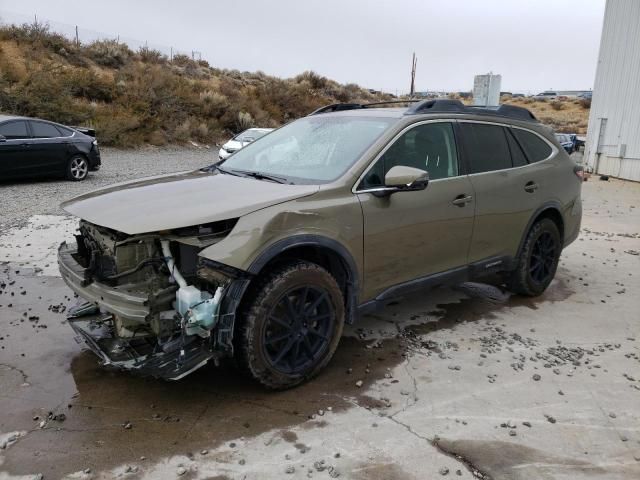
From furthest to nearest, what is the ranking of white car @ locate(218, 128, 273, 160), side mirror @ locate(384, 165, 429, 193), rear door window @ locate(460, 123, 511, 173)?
white car @ locate(218, 128, 273, 160) < rear door window @ locate(460, 123, 511, 173) < side mirror @ locate(384, 165, 429, 193)

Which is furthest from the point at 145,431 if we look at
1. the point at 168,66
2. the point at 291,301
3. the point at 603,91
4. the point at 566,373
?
the point at 168,66

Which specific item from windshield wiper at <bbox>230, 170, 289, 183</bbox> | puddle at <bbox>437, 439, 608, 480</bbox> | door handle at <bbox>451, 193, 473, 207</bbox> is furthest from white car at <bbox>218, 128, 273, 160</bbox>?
puddle at <bbox>437, 439, 608, 480</bbox>

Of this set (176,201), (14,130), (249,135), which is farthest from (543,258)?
(249,135)

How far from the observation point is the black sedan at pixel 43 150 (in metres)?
11.5

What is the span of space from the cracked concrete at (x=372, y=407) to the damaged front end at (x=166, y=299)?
38cm

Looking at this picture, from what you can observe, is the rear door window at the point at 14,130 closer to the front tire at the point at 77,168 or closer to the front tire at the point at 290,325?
the front tire at the point at 77,168

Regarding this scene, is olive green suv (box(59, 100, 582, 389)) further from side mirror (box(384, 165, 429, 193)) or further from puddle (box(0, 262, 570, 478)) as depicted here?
puddle (box(0, 262, 570, 478))

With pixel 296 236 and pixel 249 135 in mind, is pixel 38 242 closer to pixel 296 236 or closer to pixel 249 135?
pixel 296 236

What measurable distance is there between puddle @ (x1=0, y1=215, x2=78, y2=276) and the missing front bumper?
2923 mm

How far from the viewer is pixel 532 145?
549 cm

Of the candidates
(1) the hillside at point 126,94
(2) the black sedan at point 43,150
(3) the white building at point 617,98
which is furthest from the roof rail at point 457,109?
(1) the hillside at point 126,94

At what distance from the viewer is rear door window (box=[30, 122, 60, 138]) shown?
12.0m

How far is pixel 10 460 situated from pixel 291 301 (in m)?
1.77

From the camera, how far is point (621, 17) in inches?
621
